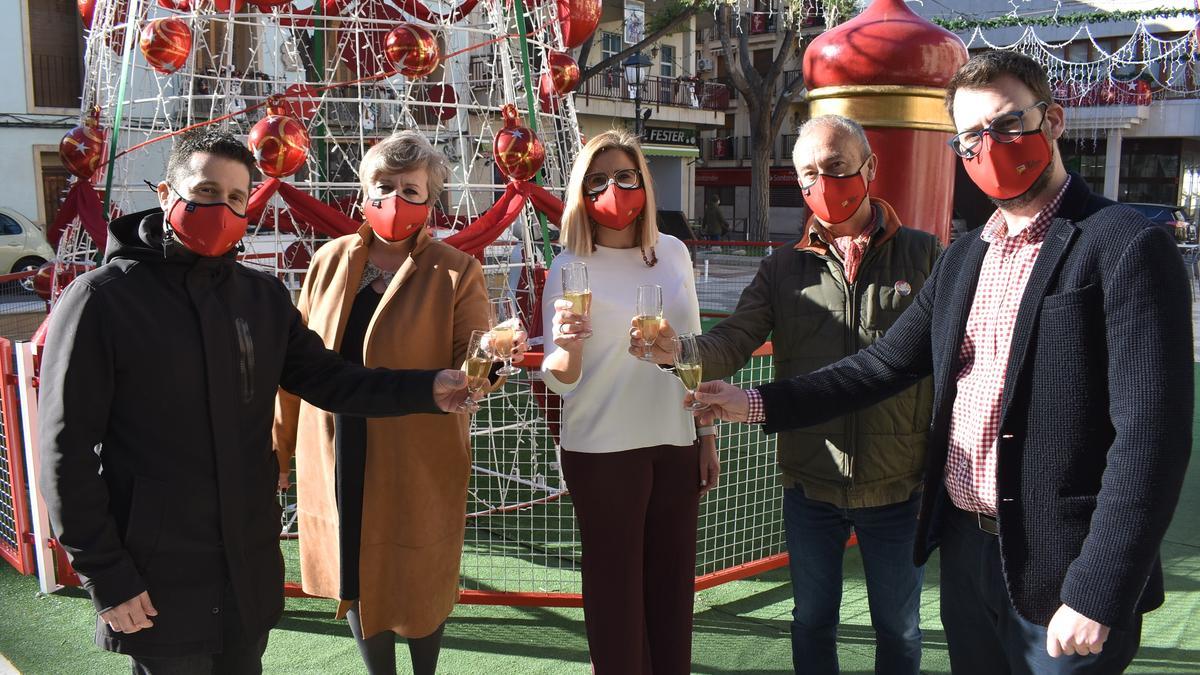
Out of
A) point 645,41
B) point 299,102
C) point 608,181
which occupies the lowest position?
point 608,181

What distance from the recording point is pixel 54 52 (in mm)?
19969

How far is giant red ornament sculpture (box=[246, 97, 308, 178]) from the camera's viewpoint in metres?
4.30

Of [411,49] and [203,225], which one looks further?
[411,49]

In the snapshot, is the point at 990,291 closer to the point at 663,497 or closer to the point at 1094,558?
the point at 1094,558

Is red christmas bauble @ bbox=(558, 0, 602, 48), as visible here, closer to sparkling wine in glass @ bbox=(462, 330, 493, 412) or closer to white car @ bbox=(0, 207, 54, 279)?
sparkling wine in glass @ bbox=(462, 330, 493, 412)

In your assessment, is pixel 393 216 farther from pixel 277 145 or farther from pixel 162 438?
pixel 277 145

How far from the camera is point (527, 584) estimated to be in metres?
4.58

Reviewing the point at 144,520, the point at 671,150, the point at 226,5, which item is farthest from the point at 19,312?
the point at 671,150

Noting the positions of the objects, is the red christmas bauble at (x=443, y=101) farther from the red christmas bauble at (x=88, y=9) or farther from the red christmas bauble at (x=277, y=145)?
the red christmas bauble at (x=88, y=9)

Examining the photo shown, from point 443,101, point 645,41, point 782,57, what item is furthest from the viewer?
point 782,57

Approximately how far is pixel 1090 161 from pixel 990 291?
35.7 m

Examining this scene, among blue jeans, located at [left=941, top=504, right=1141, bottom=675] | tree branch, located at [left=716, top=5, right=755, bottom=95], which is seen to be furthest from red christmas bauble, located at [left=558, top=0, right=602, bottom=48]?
tree branch, located at [left=716, top=5, right=755, bottom=95]

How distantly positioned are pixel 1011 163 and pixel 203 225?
6.27ft

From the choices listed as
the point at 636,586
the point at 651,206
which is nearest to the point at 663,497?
the point at 636,586
